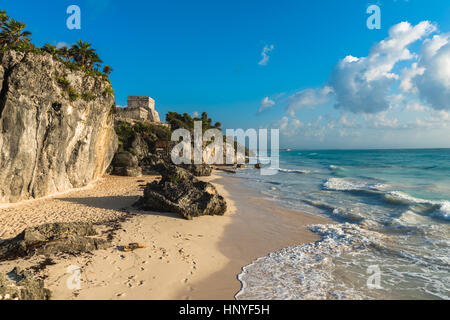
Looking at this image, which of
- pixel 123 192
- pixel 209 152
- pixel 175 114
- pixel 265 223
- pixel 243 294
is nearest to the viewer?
pixel 243 294

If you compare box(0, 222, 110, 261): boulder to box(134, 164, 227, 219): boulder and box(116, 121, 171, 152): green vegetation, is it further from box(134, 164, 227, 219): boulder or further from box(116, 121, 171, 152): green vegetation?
box(116, 121, 171, 152): green vegetation

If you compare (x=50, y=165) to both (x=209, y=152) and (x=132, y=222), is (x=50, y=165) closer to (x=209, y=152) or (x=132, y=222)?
(x=132, y=222)

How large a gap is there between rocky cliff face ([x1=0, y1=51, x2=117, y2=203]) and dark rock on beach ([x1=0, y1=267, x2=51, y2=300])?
8771 millimetres

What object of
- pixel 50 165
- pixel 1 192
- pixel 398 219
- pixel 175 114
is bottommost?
pixel 398 219

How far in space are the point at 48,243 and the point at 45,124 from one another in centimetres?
938

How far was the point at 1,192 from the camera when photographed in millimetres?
10625

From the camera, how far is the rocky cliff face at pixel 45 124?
35.7 feet

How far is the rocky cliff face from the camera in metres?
10.9

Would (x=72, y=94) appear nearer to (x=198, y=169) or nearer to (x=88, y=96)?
(x=88, y=96)

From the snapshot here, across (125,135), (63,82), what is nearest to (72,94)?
(63,82)

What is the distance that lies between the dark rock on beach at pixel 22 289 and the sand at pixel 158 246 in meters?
0.29

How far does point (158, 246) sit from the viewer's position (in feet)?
24.7
